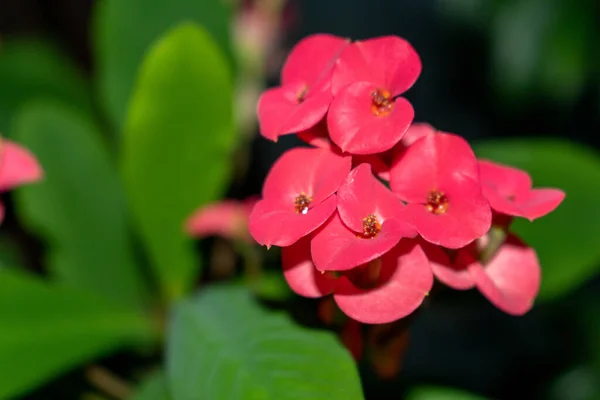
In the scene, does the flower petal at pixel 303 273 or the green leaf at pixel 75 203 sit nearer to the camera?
the flower petal at pixel 303 273

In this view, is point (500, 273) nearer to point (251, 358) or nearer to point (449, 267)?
point (449, 267)

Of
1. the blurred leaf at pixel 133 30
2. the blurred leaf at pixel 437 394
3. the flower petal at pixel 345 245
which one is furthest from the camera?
the blurred leaf at pixel 133 30

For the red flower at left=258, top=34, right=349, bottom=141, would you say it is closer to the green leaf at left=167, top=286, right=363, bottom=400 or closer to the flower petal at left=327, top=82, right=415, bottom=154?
the flower petal at left=327, top=82, right=415, bottom=154

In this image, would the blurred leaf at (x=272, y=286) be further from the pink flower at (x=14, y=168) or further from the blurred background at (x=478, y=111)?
the pink flower at (x=14, y=168)

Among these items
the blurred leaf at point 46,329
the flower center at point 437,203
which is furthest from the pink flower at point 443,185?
the blurred leaf at point 46,329

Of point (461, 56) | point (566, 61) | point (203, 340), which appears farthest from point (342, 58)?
point (461, 56)

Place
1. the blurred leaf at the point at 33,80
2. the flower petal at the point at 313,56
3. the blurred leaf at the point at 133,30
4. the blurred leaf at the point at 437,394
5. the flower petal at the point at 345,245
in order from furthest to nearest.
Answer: the blurred leaf at the point at 33,80, the blurred leaf at the point at 133,30, the blurred leaf at the point at 437,394, the flower petal at the point at 313,56, the flower petal at the point at 345,245

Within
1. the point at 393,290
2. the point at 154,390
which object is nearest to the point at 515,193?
the point at 393,290

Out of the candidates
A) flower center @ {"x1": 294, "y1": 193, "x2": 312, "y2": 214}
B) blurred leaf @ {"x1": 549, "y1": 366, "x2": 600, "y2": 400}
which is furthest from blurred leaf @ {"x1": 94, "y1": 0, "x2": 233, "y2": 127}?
blurred leaf @ {"x1": 549, "y1": 366, "x2": 600, "y2": 400}
